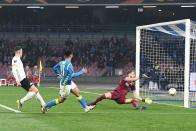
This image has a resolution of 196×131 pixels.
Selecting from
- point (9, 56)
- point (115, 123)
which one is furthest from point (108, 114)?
point (9, 56)

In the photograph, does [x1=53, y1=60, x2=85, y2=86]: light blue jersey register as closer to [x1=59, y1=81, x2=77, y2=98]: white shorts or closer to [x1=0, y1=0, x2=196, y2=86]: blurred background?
[x1=59, y1=81, x2=77, y2=98]: white shorts

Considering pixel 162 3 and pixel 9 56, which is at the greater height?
pixel 162 3

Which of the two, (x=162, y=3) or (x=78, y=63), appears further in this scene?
(x=78, y=63)

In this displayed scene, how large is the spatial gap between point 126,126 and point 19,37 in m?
41.0

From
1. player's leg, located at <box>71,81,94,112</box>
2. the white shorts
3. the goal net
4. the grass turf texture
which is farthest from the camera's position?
the goal net

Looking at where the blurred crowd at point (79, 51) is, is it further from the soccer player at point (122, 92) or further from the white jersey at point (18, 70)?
the white jersey at point (18, 70)

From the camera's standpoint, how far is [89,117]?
16109mm

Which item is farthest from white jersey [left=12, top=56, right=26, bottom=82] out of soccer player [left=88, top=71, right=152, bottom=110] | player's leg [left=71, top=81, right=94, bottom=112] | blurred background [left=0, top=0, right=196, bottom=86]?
blurred background [left=0, top=0, right=196, bottom=86]

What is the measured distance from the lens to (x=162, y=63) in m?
33.8

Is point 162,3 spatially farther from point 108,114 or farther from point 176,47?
point 108,114

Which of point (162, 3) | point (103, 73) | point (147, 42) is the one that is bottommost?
point (103, 73)

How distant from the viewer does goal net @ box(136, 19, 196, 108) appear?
81.6 ft

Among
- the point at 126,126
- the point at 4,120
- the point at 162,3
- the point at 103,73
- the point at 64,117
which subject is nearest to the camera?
the point at 126,126

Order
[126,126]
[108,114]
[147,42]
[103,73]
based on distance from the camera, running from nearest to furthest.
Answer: [126,126] → [108,114] → [147,42] → [103,73]
